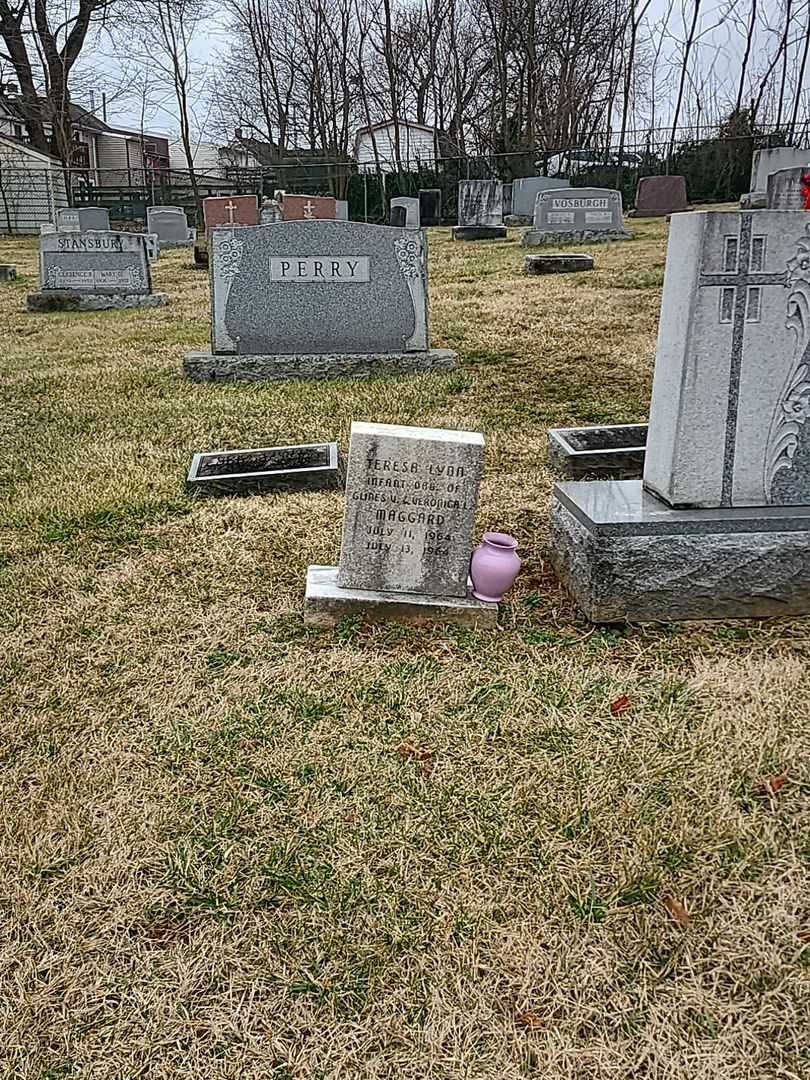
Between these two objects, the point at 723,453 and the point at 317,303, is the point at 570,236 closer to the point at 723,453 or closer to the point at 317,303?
the point at 317,303

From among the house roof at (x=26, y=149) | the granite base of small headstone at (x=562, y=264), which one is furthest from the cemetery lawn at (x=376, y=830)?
the house roof at (x=26, y=149)

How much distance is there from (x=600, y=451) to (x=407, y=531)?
1.75 metres

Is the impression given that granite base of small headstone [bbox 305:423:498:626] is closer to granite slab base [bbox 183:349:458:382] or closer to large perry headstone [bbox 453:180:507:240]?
granite slab base [bbox 183:349:458:382]

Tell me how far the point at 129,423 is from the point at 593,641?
13.8 feet

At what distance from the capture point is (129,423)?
6020 mm

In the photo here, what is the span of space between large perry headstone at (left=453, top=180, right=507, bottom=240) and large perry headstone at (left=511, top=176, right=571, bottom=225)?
2167 millimetres

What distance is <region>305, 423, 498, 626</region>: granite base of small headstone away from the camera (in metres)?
3.03

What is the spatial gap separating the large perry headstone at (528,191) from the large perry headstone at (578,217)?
212 inches

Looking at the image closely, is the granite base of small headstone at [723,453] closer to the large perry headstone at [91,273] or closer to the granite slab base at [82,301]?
the granite slab base at [82,301]

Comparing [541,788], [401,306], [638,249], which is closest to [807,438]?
[541,788]

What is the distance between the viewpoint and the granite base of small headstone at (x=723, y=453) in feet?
9.48

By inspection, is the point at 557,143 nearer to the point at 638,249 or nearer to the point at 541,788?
the point at 638,249

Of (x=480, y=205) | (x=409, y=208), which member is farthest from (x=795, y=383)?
(x=409, y=208)

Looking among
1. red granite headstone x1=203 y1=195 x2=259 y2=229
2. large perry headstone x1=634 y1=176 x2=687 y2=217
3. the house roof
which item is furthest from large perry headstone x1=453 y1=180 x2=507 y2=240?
the house roof
